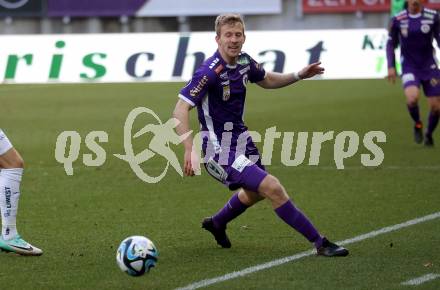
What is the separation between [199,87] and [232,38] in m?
0.43

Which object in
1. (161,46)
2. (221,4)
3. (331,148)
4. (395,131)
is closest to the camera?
(331,148)

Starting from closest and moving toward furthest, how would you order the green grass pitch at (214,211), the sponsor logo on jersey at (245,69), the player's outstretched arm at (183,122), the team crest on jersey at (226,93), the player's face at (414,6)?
1. the green grass pitch at (214,211)
2. the player's outstretched arm at (183,122)
3. the team crest on jersey at (226,93)
4. the sponsor logo on jersey at (245,69)
5. the player's face at (414,6)

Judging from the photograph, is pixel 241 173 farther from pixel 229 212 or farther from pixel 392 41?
pixel 392 41

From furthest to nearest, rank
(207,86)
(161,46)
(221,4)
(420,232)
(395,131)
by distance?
1. (221,4)
2. (161,46)
3. (395,131)
4. (420,232)
5. (207,86)

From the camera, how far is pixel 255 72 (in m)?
8.55

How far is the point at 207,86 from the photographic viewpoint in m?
8.11

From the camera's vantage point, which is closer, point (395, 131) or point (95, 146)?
point (95, 146)

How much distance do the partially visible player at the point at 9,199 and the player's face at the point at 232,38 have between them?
179 cm

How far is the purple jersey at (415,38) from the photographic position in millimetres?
14867

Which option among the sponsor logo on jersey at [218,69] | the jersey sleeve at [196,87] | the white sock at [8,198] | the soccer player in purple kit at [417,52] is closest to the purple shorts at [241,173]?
the jersey sleeve at [196,87]

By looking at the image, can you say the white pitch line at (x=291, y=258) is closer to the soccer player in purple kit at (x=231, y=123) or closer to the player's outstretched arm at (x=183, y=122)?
the soccer player in purple kit at (x=231, y=123)

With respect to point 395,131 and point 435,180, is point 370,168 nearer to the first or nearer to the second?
point 435,180

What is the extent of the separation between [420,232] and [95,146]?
7818 mm


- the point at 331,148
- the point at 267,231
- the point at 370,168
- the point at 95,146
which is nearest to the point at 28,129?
the point at 95,146
